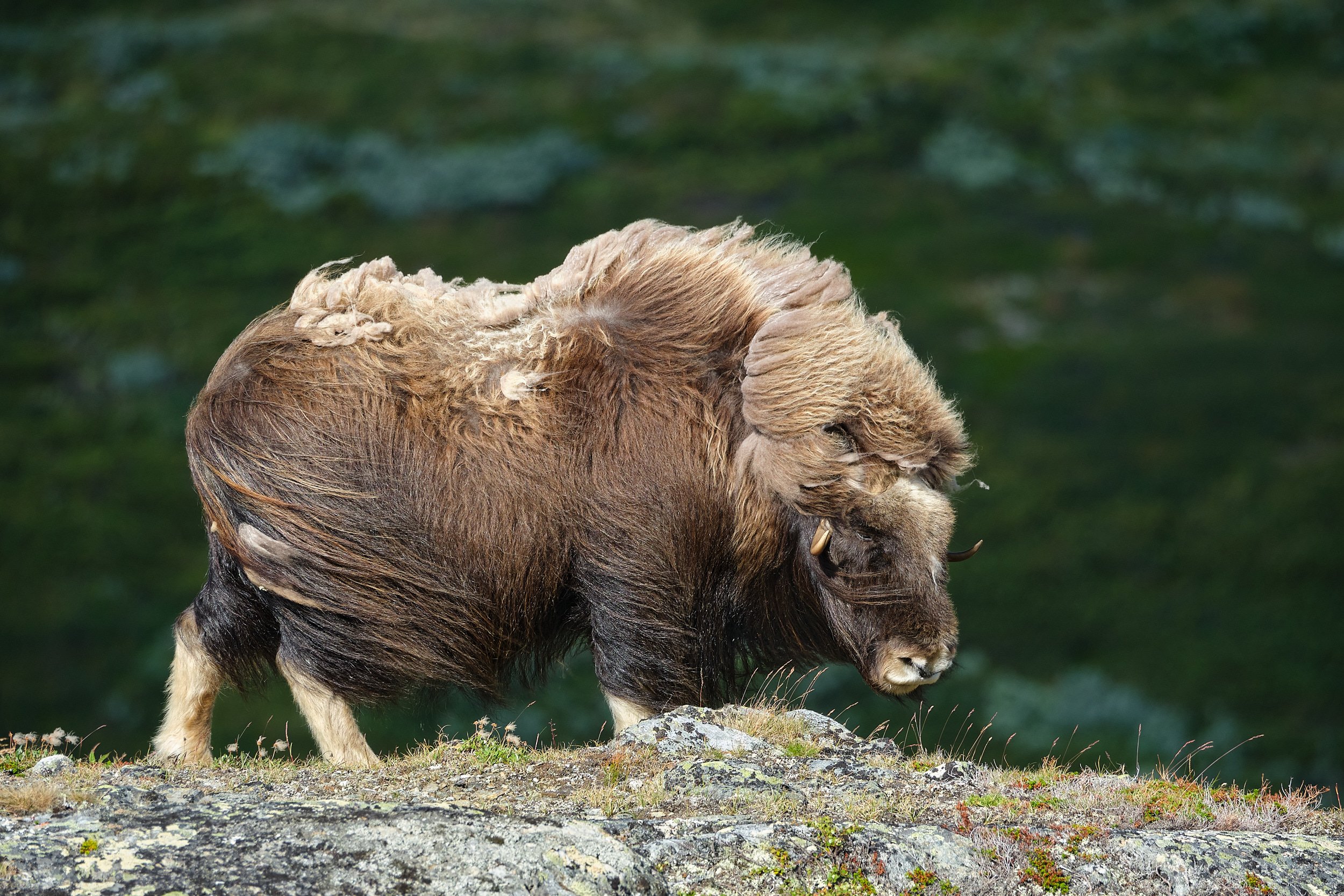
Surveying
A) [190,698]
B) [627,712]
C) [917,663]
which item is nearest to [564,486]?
[627,712]

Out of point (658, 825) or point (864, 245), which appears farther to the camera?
point (864, 245)

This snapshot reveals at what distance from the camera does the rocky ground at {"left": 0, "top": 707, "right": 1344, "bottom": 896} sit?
123 inches

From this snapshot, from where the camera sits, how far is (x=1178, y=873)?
352 centimetres

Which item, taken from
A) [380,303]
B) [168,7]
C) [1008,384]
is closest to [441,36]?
[168,7]

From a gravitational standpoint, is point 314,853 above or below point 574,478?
below

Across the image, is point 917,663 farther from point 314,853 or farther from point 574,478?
point 314,853

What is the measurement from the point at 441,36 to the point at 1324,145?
21.5 metres

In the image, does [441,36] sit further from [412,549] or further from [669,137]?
[412,549]

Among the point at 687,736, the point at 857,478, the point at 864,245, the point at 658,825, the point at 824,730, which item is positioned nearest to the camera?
the point at 658,825

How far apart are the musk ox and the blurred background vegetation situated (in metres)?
9.40

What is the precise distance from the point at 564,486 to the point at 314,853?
5.00 feet

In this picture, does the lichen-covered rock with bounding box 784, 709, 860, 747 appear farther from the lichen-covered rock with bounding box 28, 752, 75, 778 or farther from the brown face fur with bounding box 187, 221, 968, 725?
the lichen-covered rock with bounding box 28, 752, 75, 778

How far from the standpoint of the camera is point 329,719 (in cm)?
435

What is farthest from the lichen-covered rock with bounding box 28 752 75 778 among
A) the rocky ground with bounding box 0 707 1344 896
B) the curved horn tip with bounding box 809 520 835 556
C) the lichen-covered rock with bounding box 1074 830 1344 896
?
the lichen-covered rock with bounding box 1074 830 1344 896
